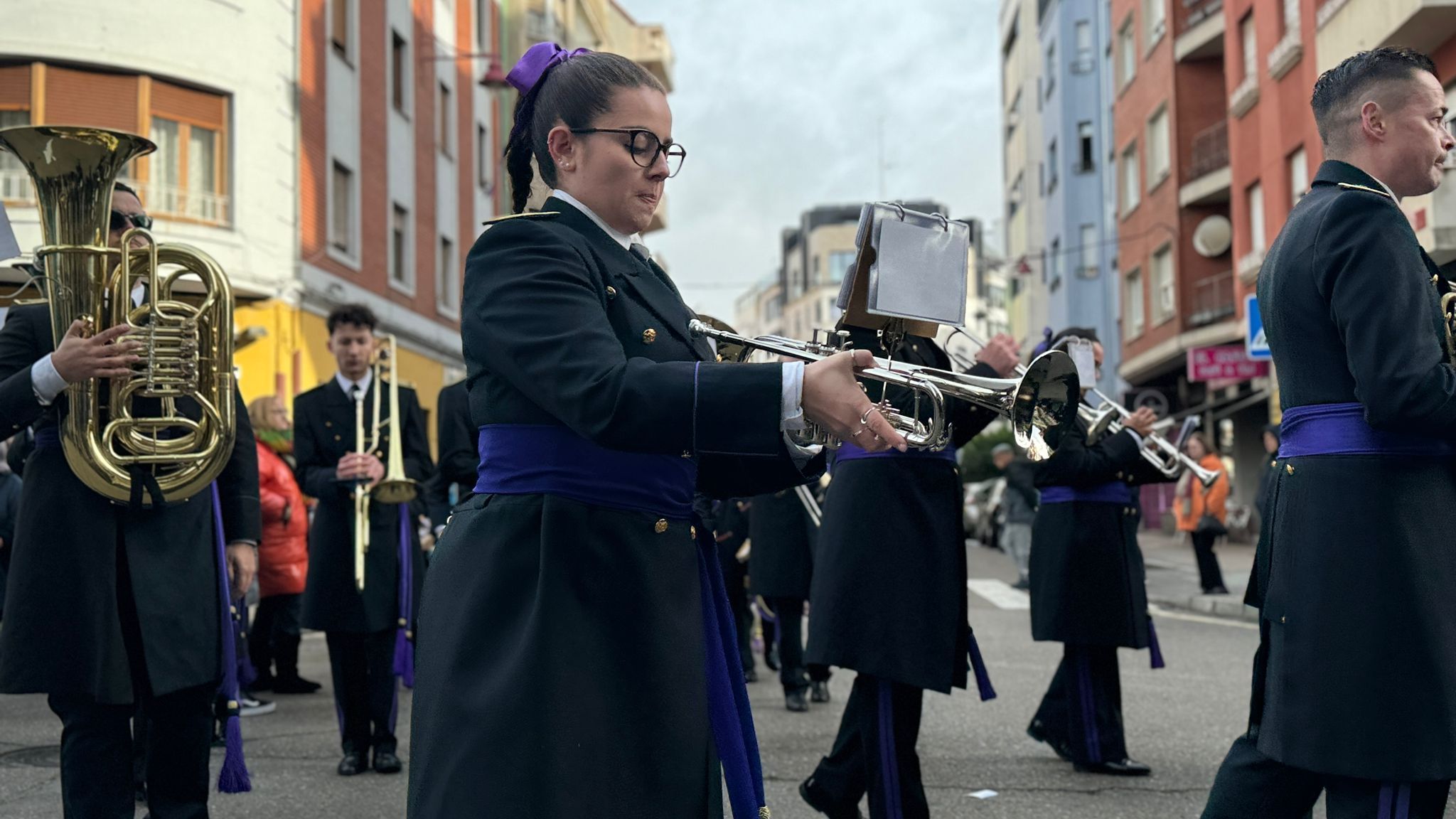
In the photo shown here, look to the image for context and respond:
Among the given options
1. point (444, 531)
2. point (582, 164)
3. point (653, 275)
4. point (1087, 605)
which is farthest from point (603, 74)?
point (1087, 605)

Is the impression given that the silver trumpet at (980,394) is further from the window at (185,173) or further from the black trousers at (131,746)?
the window at (185,173)

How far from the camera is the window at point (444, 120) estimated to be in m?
29.1

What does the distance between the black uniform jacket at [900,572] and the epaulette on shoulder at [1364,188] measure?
1.46 meters

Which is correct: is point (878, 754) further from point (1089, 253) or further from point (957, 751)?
point (1089, 253)

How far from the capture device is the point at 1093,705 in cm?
647

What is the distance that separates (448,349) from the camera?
1160 inches

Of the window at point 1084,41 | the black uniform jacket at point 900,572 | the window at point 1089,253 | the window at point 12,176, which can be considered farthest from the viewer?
the window at point 1084,41

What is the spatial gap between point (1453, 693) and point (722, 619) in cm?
172

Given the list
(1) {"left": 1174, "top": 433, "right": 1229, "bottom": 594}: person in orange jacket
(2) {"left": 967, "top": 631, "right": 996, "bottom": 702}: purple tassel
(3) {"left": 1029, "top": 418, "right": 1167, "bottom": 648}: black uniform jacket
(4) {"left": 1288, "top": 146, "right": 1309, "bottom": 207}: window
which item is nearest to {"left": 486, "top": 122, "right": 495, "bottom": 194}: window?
(4) {"left": 1288, "top": 146, "right": 1309, "bottom": 207}: window

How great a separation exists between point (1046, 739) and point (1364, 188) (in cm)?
380

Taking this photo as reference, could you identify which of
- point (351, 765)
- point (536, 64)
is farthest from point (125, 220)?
point (351, 765)

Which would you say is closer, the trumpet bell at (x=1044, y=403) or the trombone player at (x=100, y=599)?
the trumpet bell at (x=1044, y=403)

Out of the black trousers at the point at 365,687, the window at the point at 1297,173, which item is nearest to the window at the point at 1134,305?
the window at the point at 1297,173

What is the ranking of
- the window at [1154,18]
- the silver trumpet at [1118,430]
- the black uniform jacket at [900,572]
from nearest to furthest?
the black uniform jacket at [900,572] → the silver trumpet at [1118,430] → the window at [1154,18]
